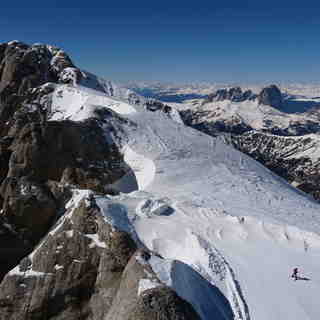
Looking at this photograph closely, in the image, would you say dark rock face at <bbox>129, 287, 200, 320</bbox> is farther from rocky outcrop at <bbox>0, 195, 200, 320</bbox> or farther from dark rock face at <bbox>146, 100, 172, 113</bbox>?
dark rock face at <bbox>146, 100, 172, 113</bbox>

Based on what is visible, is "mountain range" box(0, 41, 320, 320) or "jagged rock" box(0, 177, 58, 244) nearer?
"mountain range" box(0, 41, 320, 320)

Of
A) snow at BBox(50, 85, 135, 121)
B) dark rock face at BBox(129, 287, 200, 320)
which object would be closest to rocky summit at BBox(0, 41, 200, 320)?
dark rock face at BBox(129, 287, 200, 320)

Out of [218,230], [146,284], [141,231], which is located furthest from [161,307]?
[218,230]

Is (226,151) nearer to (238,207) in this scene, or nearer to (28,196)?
(238,207)

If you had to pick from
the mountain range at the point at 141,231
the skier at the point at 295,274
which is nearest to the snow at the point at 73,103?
the mountain range at the point at 141,231

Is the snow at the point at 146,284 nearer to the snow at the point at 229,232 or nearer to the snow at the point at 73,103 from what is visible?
the snow at the point at 229,232

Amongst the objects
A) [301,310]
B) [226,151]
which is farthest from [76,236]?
[226,151]
